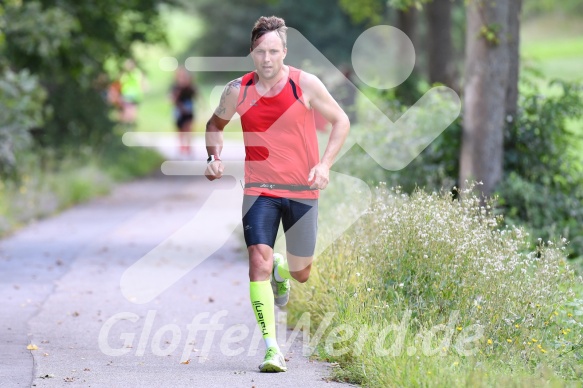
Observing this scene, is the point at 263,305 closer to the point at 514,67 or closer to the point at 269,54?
the point at 269,54

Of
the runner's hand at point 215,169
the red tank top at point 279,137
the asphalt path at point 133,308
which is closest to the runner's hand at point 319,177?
the red tank top at point 279,137

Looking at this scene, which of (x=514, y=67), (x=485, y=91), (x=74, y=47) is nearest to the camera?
(x=485, y=91)

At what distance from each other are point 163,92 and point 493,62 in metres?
53.7

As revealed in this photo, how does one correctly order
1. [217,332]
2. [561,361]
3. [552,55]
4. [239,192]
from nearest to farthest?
[561,361] → [217,332] → [239,192] → [552,55]

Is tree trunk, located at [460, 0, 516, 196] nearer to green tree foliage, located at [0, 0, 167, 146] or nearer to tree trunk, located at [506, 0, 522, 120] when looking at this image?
tree trunk, located at [506, 0, 522, 120]

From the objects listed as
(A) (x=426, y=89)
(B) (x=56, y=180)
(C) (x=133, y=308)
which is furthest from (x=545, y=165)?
(B) (x=56, y=180)

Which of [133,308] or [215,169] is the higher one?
[215,169]

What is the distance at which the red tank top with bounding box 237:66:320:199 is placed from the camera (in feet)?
23.1

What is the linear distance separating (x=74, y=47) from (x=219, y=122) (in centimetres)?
1229

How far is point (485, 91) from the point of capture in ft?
38.7

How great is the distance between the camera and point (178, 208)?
59.0 ft

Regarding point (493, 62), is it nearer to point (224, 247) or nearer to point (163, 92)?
point (224, 247)

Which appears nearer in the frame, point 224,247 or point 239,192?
point 224,247

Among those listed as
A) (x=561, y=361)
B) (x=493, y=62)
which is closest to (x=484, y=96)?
(x=493, y=62)
